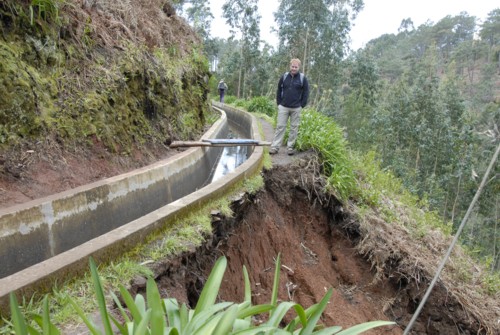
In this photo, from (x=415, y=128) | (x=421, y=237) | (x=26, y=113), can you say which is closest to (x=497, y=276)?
(x=421, y=237)

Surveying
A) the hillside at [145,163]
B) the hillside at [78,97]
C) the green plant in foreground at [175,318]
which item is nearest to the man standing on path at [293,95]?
the hillside at [145,163]

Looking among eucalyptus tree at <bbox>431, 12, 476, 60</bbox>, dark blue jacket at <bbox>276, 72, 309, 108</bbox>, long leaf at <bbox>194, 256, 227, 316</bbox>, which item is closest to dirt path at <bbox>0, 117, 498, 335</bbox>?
dark blue jacket at <bbox>276, 72, 309, 108</bbox>

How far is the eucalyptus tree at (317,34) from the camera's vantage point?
2981cm

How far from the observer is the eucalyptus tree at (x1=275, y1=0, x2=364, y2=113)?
29812 mm

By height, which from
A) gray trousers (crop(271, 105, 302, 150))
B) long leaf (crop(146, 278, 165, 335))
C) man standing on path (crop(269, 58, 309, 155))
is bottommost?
long leaf (crop(146, 278, 165, 335))

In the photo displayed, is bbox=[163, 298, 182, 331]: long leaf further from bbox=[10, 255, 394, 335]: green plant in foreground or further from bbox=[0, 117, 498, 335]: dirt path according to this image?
bbox=[0, 117, 498, 335]: dirt path

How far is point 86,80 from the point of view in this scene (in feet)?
20.2

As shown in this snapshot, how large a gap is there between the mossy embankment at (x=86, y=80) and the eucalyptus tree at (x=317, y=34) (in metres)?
21.2

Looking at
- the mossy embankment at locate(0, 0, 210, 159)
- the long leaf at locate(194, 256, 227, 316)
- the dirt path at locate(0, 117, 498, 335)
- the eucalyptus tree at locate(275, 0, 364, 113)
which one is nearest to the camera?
the long leaf at locate(194, 256, 227, 316)

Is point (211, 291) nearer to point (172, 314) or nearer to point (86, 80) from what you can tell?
point (172, 314)

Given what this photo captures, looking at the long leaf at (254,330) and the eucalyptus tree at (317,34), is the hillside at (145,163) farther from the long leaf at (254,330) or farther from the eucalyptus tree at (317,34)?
the eucalyptus tree at (317,34)

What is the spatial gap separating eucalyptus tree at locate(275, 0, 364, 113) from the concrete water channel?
2390 cm

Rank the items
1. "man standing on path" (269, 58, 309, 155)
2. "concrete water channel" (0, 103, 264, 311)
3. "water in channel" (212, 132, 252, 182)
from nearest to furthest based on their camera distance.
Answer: "concrete water channel" (0, 103, 264, 311), "man standing on path" (269, 58, 309, 155), "water in channel" (212, 132, 252, 182)

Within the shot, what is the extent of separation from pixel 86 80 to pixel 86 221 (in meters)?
2.53
